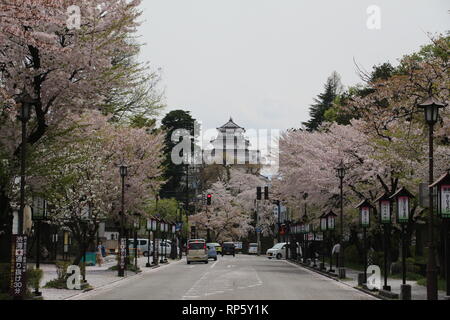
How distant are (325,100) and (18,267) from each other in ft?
272

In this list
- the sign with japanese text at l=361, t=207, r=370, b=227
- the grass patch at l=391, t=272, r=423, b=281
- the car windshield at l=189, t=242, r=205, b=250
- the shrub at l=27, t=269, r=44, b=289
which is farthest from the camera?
the car windshield at l=189, t=242, r=205, b=250

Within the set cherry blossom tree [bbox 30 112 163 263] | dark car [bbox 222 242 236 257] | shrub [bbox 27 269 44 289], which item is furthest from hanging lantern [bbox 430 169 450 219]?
dark car [bbox 222 242 236 257]

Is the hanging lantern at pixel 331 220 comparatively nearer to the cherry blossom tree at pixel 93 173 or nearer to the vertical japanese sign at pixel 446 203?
the cherry blossom tree at pixel 93 173

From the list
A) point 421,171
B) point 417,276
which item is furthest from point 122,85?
point 417,276

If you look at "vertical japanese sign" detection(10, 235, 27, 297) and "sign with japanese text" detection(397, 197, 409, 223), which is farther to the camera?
"sign with japanese text" detection(397, 197, 409, 223)

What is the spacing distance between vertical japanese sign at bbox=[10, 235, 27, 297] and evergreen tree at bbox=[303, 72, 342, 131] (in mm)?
76937

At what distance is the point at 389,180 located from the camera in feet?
135

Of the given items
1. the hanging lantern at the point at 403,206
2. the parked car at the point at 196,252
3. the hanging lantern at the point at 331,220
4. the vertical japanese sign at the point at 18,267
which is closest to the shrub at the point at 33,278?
the vertical japanese sign at the point at 18,267

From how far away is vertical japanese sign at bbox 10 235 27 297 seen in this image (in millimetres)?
20953

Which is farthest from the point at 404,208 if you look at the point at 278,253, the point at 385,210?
the point at 278,253

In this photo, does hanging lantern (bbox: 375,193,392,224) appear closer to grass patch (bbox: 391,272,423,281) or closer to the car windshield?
grass patch (bbox: 391,272,423,281)

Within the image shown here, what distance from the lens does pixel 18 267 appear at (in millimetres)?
21172

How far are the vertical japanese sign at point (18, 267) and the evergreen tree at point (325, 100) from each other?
3029 inches

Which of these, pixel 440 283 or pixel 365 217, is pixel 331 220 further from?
pixel 440 283
